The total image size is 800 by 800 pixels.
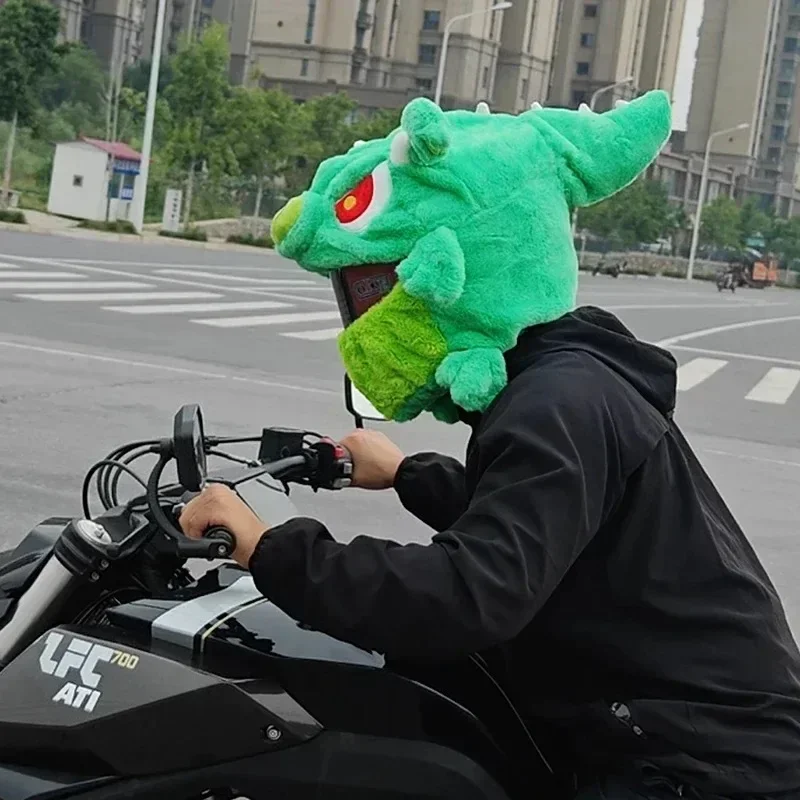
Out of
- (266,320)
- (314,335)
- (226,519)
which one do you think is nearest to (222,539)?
(226,519)

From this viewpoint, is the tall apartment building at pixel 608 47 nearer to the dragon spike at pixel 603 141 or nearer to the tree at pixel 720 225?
the tree at pixel 720 225

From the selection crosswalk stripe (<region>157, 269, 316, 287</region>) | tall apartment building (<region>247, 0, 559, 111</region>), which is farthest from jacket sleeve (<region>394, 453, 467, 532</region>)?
tall apartment building (<region>247, 0, 559, 111</region>)

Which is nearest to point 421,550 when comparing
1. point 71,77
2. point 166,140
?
point 166,140

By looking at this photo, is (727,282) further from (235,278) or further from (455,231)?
(455,231)

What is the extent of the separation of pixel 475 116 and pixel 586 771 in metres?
1.00

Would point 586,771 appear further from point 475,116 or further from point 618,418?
point 475,116

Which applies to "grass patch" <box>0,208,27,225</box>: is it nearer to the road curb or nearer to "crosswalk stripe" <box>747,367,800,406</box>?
the road curb

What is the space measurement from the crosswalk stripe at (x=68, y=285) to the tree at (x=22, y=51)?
873 inches

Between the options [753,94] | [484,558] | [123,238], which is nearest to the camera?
[484,558]

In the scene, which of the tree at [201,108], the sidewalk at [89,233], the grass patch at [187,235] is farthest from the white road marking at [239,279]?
the tree at [201,108]

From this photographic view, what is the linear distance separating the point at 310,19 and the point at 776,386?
8581 centimetres

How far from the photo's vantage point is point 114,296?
17.0 m

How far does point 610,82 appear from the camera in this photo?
106 m

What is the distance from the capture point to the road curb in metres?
31.1
